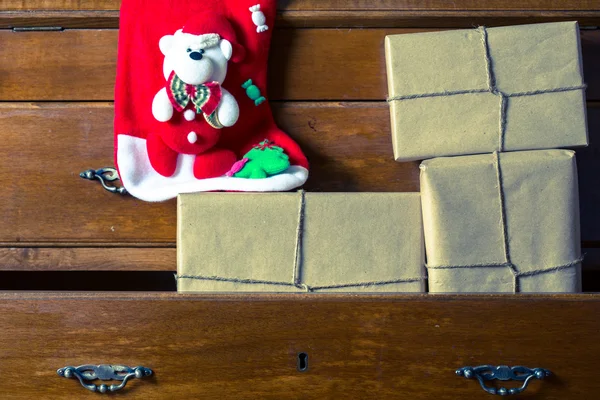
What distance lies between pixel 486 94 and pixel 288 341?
0.34 m

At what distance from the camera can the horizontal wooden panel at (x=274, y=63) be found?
756 mm

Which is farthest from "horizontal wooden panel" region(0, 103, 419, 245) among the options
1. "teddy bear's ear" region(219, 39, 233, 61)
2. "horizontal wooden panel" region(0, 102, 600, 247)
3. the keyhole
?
the keyhole

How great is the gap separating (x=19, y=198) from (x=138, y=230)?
145mm

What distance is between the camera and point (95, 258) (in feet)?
2.49

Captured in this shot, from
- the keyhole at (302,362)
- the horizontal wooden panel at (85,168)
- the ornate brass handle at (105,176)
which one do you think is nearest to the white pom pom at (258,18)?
the horizontal wooden panel at (85,168)

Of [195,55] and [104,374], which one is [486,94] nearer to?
[195,55]

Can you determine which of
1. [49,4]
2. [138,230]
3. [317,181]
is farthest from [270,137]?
[49,4]

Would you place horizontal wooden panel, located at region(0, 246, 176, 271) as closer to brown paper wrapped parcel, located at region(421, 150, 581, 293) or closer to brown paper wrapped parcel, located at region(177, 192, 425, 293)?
brown paper wrapped parcel, located at region(177, 192, 425, 293)

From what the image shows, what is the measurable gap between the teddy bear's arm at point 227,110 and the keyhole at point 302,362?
265 millimetres

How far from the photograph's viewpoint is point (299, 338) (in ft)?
1.93

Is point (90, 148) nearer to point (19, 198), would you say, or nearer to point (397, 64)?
point (19, 198)

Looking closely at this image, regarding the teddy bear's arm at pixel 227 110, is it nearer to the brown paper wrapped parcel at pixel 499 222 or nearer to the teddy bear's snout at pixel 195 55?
the teddy bear's snout at pixel 195 55

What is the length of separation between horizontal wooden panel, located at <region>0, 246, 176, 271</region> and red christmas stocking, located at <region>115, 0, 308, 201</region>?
0.08 m

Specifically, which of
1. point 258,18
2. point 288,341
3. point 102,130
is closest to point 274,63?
point 258,18
